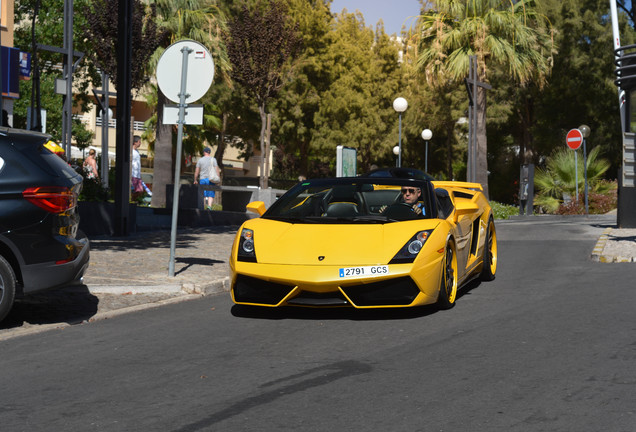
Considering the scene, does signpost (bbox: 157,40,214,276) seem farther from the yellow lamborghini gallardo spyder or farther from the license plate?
the license plate

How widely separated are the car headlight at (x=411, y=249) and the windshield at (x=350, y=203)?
540 mm

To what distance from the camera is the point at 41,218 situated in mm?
7934

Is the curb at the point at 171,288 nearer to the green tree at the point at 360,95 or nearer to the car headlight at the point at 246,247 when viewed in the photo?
the car headlight at the point at 246,247

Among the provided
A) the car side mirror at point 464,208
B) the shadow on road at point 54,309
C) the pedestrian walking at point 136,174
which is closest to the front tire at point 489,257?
the car side mirror at point 464,208

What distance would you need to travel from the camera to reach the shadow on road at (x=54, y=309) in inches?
338

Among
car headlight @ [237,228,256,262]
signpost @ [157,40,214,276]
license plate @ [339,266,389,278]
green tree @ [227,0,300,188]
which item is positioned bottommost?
license plate @ [339,266,389,278]

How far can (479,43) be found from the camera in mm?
34281

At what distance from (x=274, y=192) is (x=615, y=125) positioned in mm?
30524

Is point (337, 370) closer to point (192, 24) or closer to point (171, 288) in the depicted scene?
point (171, 288)

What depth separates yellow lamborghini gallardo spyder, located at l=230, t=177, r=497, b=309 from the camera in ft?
26.4

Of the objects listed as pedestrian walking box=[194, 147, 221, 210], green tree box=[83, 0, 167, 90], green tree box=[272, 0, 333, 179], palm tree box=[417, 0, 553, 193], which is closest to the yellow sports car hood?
pedestrian walking box=[194, 147, 221, 210]

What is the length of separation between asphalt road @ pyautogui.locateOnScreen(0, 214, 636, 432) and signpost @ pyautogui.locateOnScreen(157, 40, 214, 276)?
8.35 ft

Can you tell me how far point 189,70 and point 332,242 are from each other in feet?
13.0

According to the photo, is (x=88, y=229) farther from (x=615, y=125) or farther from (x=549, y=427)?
(x=615, y=125)
